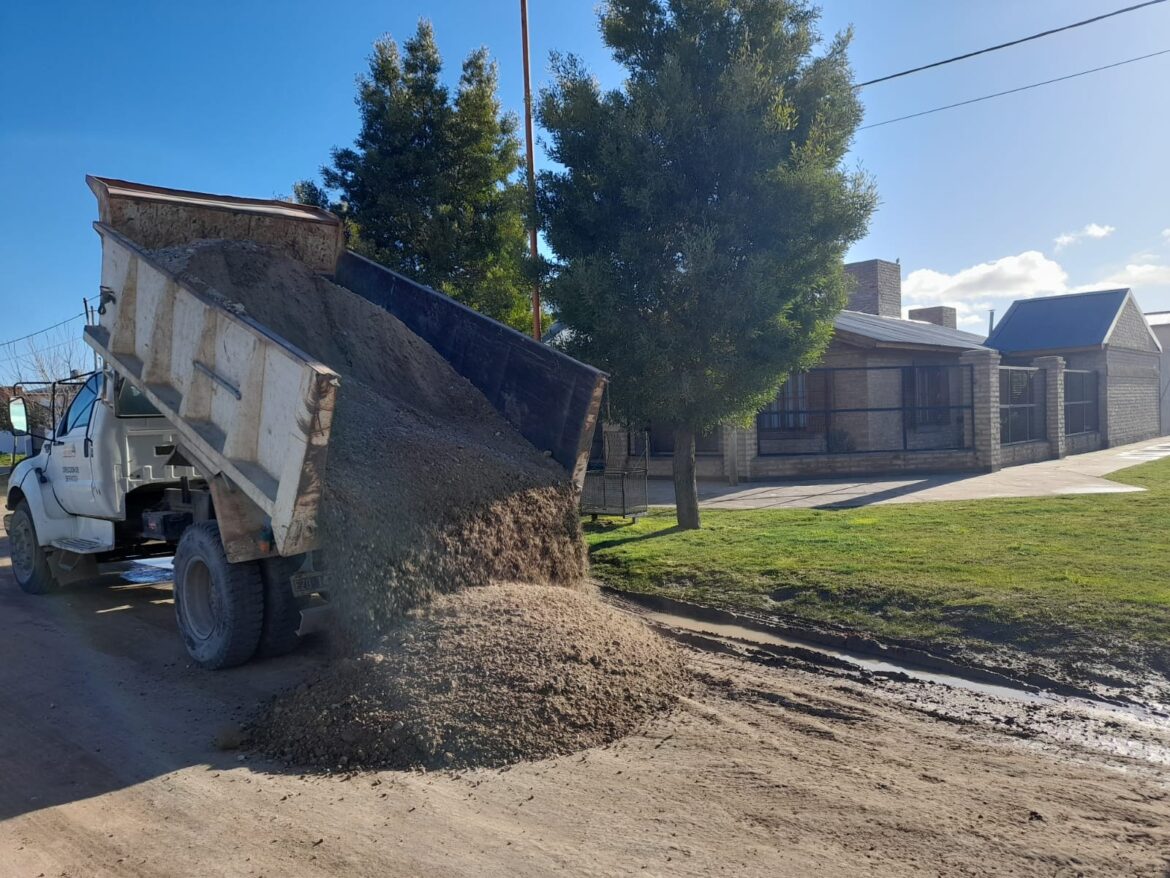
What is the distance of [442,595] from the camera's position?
5.68 m

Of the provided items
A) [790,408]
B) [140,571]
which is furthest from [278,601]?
[790,408]

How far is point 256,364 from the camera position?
5.56 m

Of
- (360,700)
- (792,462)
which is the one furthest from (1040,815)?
(792,462)

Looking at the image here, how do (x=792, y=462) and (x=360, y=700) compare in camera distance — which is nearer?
(x=360, y=700)

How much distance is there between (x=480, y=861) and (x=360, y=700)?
1.57m

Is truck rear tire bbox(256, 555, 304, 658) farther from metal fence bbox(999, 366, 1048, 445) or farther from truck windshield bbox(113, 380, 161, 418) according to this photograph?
metal fence bbox(999, 366, 1048, 445)

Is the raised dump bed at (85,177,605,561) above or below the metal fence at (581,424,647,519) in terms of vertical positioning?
above

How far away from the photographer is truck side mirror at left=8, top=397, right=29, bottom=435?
917 centimetres

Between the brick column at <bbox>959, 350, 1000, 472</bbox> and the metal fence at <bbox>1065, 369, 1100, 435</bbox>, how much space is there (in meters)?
9.61

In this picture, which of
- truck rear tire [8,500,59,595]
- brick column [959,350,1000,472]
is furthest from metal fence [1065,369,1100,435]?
truck rear tire [8,500,59,595]

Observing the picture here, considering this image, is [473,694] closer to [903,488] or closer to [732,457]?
[903,488]

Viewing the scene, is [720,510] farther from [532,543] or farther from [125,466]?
[125,466]

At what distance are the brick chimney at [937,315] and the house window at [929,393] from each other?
1592 centimetres

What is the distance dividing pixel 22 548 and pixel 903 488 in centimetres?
1353
